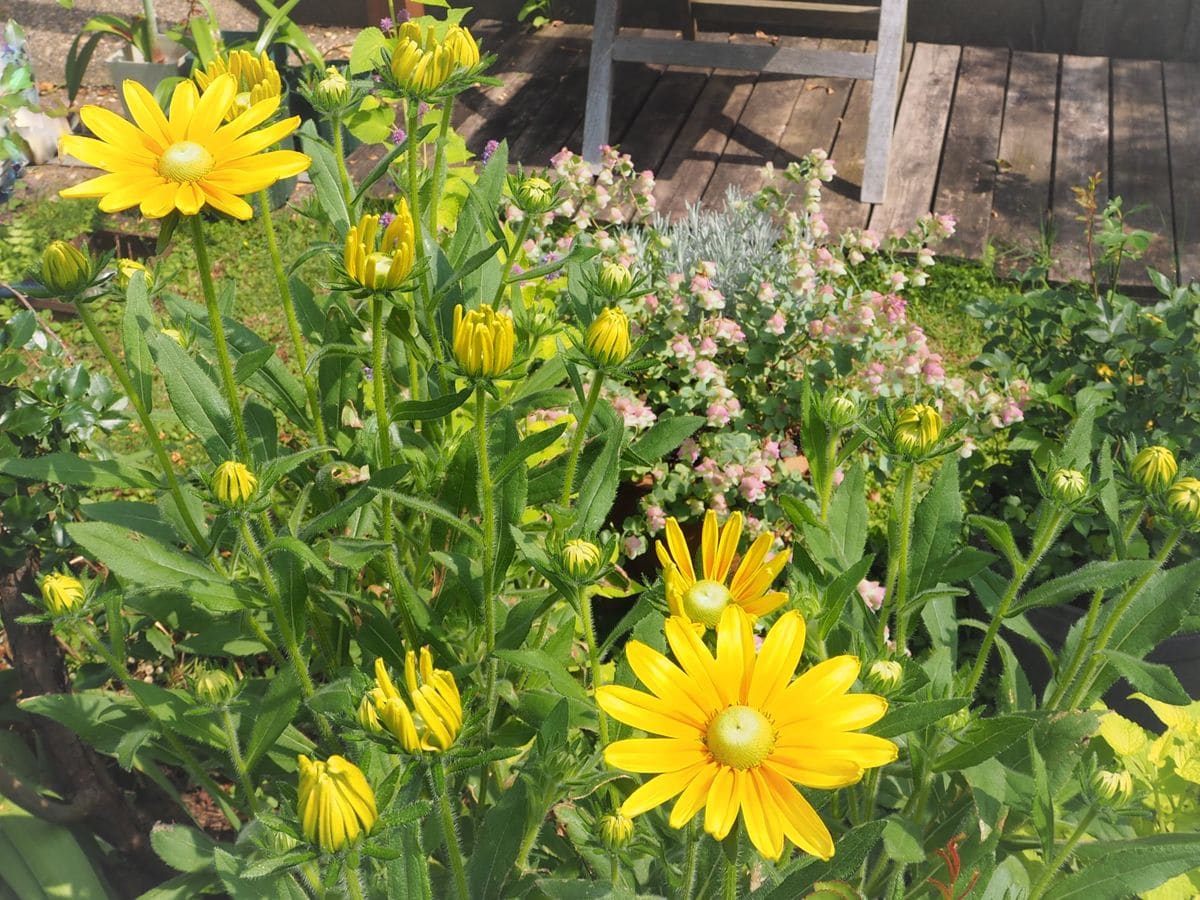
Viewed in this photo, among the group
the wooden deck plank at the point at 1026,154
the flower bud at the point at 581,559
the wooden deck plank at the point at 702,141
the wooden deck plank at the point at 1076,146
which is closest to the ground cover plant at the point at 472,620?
the flower bud at the point at 581,559

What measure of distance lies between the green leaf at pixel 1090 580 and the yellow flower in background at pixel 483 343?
2.11 feet

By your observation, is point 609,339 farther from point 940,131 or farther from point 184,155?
point 940,131

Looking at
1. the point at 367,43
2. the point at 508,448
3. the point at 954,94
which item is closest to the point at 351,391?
the point at 508,448

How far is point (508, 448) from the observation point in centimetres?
143

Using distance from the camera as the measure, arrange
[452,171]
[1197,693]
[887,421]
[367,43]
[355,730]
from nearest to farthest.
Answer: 1. [355,730]
2. [887,421]
3. [1197,693]
4. [452,171]
5. [367,43]

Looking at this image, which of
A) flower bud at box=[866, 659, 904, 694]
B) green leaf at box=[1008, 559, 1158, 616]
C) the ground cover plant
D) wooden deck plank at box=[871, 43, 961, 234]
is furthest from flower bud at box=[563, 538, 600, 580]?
wooden deck plank at box=[871, 43, 961, 234]

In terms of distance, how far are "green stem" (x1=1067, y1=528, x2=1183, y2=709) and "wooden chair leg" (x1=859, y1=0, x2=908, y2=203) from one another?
2373 millimetres

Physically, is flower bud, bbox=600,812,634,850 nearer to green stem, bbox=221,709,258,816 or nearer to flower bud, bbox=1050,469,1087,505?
green stem, bbox=221,709,258,816

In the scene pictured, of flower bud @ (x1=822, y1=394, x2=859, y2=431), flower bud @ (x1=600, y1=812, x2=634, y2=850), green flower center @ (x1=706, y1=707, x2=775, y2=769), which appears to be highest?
flower bud @ (x1=822, y1=394, x2=859, y2=431)

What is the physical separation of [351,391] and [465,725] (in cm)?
76

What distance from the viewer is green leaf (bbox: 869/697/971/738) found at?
1067mm

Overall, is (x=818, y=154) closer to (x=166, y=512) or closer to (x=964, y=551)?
(x=964, y=551)

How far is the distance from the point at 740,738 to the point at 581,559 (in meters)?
0.27

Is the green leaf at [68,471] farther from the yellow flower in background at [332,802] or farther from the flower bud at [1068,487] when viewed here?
the flower bud at [1068,487]
